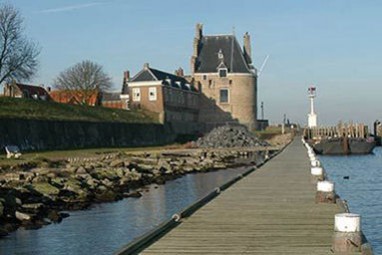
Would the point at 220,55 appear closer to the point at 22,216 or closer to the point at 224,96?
the point at 224,96

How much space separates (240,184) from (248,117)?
79606 millimetres

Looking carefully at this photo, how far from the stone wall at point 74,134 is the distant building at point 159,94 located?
4.65m

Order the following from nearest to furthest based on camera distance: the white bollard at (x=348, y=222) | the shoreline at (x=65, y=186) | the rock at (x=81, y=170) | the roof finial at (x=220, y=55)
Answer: the white bollard at (x=348, y=222)
the shoreline at (x=65, y=186)
the rock at (x=81, y=170)
the roof finial at (x=220, y=55)

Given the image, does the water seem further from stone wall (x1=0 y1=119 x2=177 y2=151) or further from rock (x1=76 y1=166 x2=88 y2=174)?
→ stone wall (x1=0 y1=119 x2=177 y2=151)

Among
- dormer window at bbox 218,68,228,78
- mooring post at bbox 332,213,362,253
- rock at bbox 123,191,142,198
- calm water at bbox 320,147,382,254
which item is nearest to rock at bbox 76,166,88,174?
rock at bbox 123,191,142,198

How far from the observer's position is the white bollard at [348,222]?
9.41 meters

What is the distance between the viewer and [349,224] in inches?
373

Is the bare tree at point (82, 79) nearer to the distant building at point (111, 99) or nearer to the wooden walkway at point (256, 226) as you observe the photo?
the distant building at point (111, 99)

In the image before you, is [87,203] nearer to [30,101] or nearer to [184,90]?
[30,101]

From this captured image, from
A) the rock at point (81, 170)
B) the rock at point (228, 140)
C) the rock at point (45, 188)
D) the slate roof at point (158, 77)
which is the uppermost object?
the slate roof at point (158, 77)

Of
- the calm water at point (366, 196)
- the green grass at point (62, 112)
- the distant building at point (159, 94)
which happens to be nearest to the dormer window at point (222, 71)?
the distant building at point (159, 94)

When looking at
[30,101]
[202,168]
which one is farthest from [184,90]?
[202,168]

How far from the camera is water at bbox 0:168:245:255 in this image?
16453 mm

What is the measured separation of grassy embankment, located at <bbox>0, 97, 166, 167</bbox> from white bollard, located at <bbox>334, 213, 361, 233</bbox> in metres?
39.6
